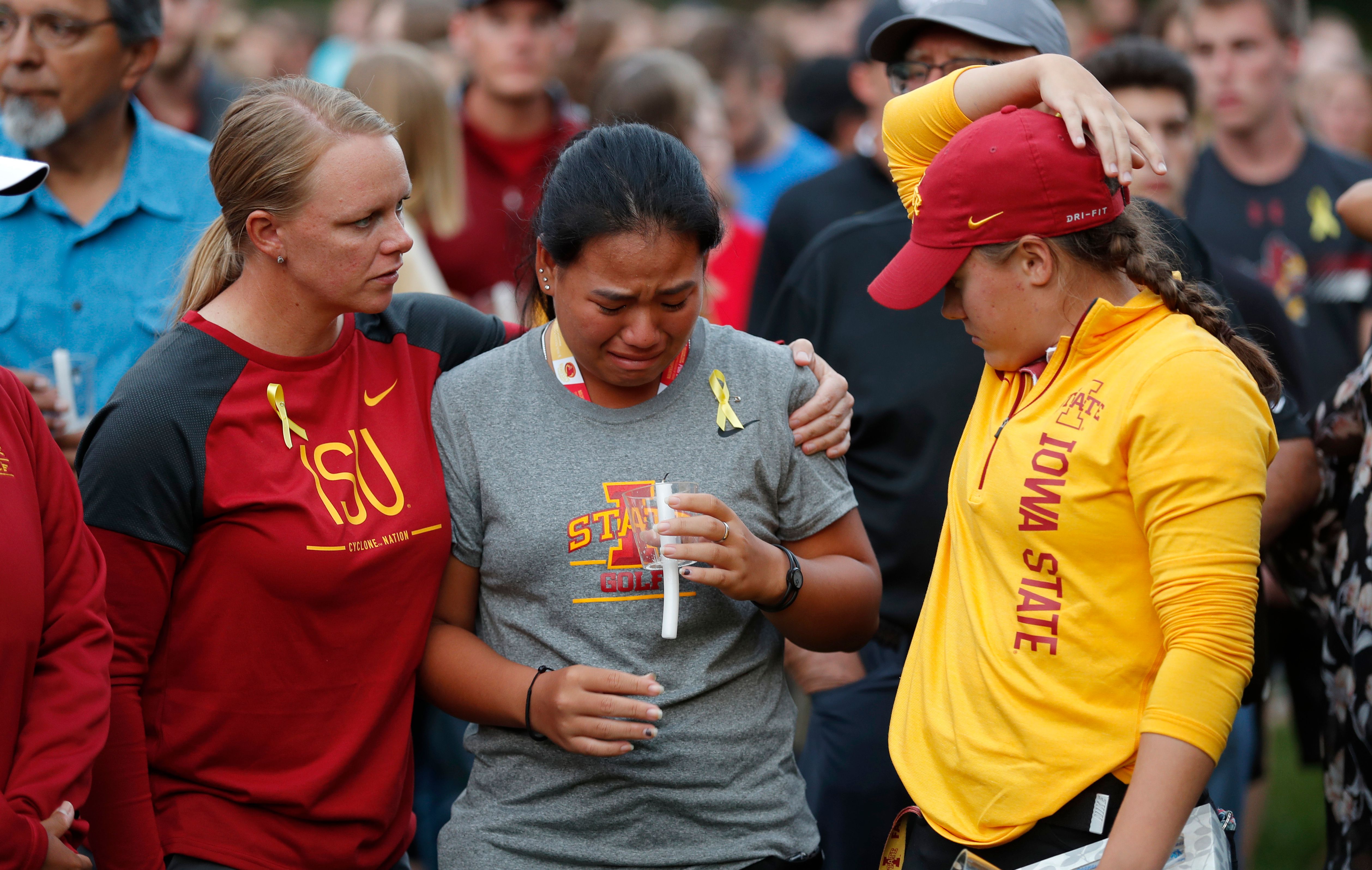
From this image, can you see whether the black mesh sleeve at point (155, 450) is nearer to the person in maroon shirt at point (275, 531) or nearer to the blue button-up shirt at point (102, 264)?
the person in maroon shirt at point (275, 531)

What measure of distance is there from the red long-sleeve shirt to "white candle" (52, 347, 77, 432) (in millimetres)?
593

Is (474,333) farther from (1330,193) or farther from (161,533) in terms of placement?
(1330,193)

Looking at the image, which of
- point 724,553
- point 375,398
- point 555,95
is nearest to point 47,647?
point 375,398

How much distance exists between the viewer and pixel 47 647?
233 centimetres

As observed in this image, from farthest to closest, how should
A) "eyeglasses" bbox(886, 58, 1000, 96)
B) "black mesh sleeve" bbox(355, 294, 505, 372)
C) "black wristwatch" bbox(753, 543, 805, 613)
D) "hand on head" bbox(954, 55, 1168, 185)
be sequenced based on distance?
"eyeglasses" bbox(886, 58, 1000, 96) < "black mesh sleeve" bbox(355, 294, 505, 372) < "black wristwatch" bbox(753, 543, 805, 613) < "hand on head" bbox(954, 55, 1168, 185)

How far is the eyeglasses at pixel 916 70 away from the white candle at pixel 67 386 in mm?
2113

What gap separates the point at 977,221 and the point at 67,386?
2051 mm

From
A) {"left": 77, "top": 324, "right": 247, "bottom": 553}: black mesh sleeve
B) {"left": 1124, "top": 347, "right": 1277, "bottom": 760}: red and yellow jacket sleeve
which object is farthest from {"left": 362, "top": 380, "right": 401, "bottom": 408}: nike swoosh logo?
{"left": 1124, "top": 347, "right": 1277, "bottom": 760}: red and yellow jacket sleeve

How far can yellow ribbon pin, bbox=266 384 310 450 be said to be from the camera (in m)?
2.52

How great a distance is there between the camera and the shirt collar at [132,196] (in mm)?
3547

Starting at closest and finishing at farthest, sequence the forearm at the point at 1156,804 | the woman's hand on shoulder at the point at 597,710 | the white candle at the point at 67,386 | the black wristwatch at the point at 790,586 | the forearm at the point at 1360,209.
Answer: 1. the forearm at the point at 1156,804
2. the woman's hand on shoulder at the point at 597,710
3. the black wristwatch at the point at 790,586
4. the white candle at the point at 67,386
5. the forearm at the point at 1360,209

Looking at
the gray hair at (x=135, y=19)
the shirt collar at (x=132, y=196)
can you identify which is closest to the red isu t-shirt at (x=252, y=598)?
the shirt collar at (x=132, y=196)

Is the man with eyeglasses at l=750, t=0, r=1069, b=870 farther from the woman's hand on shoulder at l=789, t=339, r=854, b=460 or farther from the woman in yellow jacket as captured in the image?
the woman in yellow jacket

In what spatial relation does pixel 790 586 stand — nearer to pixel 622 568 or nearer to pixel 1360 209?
pixel 622 568
